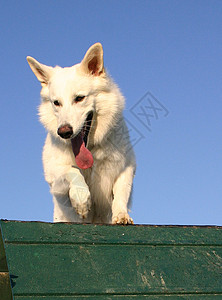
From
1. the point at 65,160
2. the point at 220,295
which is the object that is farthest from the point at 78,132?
the point at 220,295

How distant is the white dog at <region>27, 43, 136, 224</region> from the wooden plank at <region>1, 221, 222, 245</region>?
105cm

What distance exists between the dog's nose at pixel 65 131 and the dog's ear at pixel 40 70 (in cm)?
94

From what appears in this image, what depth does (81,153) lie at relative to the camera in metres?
5.13

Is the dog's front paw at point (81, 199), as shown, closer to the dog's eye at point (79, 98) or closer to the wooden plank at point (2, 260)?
the dog's eye at point (79, 98)

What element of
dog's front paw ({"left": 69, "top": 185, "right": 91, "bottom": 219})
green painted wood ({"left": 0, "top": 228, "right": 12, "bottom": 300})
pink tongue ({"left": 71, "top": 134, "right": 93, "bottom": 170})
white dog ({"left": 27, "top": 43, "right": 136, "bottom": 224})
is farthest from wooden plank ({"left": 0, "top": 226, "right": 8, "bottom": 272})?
pink tongue ({"left": 71, "top": 134, "right": 93, "bottom": 170})

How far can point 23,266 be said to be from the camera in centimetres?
331

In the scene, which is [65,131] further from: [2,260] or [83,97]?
[2,260]

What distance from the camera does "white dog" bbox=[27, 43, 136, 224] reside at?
502 centimetres

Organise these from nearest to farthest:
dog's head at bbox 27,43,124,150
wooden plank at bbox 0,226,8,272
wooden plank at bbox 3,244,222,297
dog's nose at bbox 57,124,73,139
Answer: wooden plank at bbox 3,244,222,297 → wooden plank at bbox 0,226,8,272 → dog's nose at bbox 57,124,73,139 → dog's head at bbox 27,43,124,150

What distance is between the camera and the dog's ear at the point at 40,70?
534 centimetres

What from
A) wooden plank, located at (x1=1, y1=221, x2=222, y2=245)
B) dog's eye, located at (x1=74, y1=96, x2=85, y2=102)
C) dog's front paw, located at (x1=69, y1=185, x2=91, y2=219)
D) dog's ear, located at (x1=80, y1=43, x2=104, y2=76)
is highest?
dog's ear, located at (x1=80, y1=43, x2=104, y2=76)

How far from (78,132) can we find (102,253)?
1755 millimetres

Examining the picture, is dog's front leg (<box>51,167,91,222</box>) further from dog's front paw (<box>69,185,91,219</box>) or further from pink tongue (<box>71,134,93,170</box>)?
pink tongue (<box>71,134,93,170</box>)

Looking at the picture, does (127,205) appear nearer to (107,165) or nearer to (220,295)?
(107,165)
